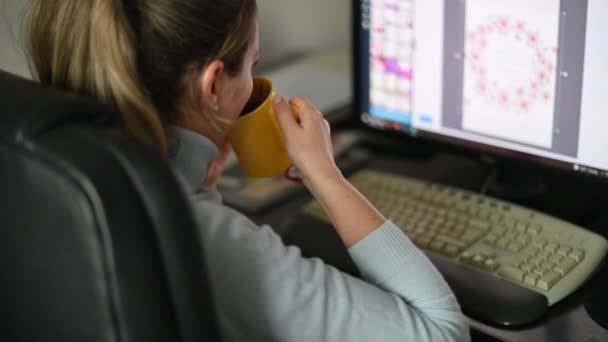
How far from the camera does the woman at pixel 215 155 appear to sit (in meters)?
0.77

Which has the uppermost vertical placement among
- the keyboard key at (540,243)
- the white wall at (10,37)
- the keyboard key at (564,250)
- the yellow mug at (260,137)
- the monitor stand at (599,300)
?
the white wall at (10,37)

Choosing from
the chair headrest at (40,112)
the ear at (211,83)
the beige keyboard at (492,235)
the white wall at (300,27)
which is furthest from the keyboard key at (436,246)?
the white wall at (300,27)

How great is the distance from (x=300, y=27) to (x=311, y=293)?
3.38 ft

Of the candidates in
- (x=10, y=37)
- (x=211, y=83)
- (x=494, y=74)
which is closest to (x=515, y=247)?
(x=494, y=74)

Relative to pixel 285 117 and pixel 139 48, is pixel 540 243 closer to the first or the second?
pixel 285 117

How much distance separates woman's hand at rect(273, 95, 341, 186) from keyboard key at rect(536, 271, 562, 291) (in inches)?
11.6

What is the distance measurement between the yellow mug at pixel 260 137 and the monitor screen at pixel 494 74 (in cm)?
30

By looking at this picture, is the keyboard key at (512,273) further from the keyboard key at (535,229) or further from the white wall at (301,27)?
the white wall at (301,27)

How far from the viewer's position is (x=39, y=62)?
85 centimetres

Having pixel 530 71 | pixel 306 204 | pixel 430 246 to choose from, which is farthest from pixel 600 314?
pixel 306 204

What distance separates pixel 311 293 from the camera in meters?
0.83

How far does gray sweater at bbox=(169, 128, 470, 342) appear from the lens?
2.68 ft

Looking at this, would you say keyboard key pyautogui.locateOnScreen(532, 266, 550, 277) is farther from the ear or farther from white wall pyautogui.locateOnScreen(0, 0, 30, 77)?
white wall pyautogui.locateOnScreen(0, 0, 30, 77)

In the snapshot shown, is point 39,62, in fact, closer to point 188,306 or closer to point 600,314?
point 188,306
